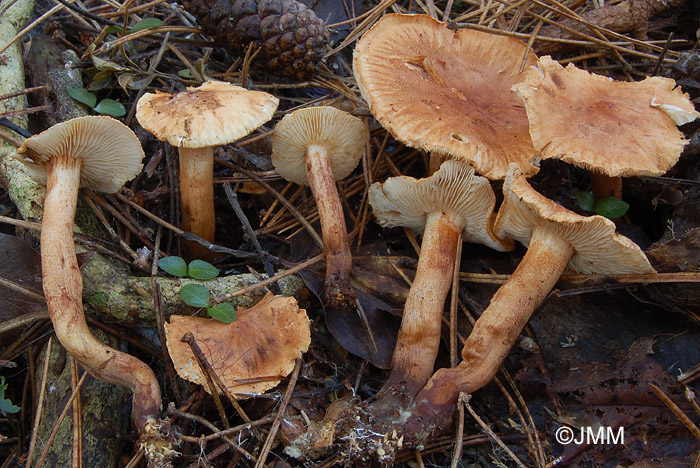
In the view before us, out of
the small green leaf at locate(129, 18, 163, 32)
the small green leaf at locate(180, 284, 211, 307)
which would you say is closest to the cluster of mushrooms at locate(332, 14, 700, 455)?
the small green leaf at locate(180, 284, 211, 307)

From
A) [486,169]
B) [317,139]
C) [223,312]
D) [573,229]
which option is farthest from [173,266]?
[573,229]

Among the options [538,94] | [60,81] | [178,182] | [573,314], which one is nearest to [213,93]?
[178,182]

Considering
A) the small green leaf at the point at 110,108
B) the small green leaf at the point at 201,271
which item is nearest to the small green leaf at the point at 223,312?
the small green leaf at the point at 201,271

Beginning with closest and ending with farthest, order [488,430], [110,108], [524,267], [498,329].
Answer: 1. [488,430]
2. [498,329]
3. [524,267]
4. [110,108]

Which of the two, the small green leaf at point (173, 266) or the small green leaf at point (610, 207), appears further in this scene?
the small green leaf at point (610, 207)

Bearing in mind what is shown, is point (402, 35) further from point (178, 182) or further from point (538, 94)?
point (178, 182)

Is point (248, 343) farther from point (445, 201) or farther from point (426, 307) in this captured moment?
point (445, 201)

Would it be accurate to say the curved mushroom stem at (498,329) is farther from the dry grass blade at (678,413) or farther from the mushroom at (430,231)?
the dry grass blade at (678,413)
